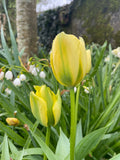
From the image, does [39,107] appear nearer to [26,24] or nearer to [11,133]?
[11,133]

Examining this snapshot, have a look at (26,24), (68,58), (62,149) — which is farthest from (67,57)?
(26,24)

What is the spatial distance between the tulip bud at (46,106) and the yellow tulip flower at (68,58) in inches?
2.0

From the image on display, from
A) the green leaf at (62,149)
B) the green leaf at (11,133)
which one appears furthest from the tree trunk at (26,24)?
the green leaf at (62,149)

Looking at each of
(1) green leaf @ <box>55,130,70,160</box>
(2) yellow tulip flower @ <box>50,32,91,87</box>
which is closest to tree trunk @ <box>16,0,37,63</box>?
(1) green leaf @ <box>55,130,70,160</box>

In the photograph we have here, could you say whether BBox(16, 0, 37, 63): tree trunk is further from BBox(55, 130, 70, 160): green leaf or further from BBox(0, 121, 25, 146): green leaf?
BBox(55, 130, 70, 160): green leaf

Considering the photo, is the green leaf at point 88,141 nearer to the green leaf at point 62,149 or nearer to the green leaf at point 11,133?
the green leaf at point 62,149

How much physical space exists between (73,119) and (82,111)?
22.6 inches

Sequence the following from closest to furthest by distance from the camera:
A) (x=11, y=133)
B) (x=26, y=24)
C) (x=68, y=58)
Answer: (x=68, y=58), (x=11, y=133), (x=26, y=24)

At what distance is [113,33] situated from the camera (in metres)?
1.69

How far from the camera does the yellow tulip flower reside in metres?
0.28

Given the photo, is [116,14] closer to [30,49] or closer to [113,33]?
[113,33]

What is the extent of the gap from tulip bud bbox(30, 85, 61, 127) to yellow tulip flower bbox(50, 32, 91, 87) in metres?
0.05

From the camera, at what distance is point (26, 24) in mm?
1707

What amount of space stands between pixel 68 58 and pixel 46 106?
0.37 feet
